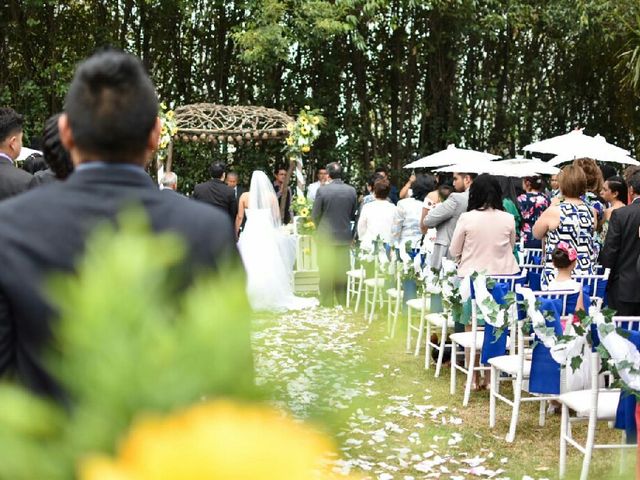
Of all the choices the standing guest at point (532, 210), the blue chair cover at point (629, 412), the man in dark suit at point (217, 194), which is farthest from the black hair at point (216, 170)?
the blue chair cover at point (629, 412)

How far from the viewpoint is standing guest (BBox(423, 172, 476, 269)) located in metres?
7.34

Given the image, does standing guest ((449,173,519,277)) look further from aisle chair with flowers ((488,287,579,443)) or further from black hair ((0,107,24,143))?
black hair ((0,107,24,143))

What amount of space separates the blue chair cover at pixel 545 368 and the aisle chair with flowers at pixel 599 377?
0.16m

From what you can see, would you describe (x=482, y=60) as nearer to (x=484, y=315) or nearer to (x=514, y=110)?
(x=514, y=110)

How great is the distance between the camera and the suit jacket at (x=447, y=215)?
24.1ft

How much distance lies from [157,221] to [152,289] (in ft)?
1.90

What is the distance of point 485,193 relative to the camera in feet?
20.2

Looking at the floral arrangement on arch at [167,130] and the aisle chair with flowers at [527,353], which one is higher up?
the floral arrangement on arch at [167,130]

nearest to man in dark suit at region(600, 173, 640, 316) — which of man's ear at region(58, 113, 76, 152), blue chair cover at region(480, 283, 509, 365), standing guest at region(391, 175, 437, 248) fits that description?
blue chair cover at region(480, 283, 509, 365)

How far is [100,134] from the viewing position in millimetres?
1078

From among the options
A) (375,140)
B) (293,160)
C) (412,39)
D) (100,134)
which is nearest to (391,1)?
(412,39)

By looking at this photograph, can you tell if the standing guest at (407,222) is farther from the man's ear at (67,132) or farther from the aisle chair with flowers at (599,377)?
the man's ear at (67,132)

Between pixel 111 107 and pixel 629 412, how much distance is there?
3.13 m

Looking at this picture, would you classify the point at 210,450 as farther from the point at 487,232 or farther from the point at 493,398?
the point at 487,232
